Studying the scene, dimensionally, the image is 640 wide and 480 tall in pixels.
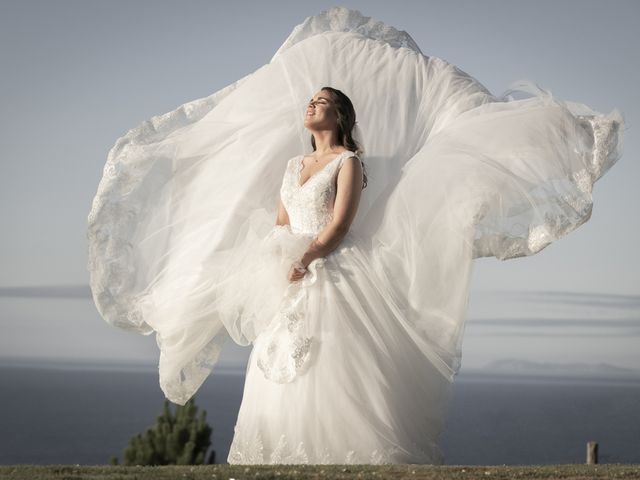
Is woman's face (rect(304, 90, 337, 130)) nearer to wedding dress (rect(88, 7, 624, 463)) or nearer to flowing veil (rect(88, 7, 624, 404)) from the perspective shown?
wedding dress (rect(88, 7, 624, 463))

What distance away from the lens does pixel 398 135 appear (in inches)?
297

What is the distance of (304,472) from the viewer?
556cm

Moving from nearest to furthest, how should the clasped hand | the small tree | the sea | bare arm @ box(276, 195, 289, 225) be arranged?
the clasped hand → bare arm @ box(276, 195, 289, 225) → the small tree → the sea

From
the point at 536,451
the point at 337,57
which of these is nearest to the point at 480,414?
the point at 536,451

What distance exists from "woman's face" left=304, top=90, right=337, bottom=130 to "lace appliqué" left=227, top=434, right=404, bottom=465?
2085 millimetres

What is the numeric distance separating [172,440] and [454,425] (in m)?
107

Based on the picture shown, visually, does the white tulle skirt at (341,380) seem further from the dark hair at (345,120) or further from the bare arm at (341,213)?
the dark hair at (345,120)

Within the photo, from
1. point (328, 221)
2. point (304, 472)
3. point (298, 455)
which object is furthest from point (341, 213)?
point (304, 472)

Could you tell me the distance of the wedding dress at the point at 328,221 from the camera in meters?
6.68

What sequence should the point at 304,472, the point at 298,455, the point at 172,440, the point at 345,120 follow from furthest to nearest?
the point at 172,440, the point at 345,120, the point at 298,455, the point at 304,472

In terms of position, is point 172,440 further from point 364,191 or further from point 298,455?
point 298,455

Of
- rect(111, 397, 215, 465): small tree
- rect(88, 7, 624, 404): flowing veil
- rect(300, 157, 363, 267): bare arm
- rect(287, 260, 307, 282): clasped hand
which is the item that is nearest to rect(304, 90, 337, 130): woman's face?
rect(300, 157, 363, 267): bare arm

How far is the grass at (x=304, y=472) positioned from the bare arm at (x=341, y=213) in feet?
4.91

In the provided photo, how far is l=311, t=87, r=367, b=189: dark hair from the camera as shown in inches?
278
